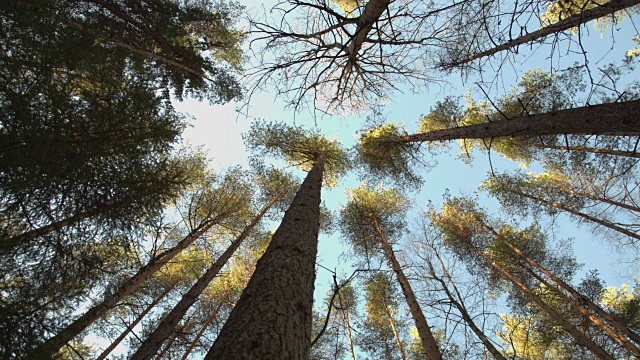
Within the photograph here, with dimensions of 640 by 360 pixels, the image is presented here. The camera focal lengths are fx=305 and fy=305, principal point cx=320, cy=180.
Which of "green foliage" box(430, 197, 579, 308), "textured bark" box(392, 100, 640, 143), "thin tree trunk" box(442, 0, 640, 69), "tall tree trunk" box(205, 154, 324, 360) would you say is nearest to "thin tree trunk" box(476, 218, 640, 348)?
"green foliage" box(430, 197, 579, 308)

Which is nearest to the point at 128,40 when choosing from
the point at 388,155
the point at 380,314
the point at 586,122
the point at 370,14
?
the point at 370,14

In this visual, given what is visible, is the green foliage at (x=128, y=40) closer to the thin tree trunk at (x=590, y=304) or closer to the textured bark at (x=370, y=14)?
the textured bark at (x=370, y=14)

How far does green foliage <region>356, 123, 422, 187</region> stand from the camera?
32.2ft

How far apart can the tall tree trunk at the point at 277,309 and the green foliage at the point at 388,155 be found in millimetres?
7468

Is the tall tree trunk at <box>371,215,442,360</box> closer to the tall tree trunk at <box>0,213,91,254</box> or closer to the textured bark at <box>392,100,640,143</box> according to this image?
the textured bark at <box>392,100,640,143</box>

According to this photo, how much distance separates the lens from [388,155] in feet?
33.4

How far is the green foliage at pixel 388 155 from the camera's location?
9.82 m

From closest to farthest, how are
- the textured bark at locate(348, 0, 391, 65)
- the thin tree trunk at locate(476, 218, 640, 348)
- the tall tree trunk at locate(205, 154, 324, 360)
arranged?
the tall tree trunk at locate(205, 154, 324, 360) → the textured bark at locate(348, 0, 391, 65) → the thin tree trunk at locate(476, 218, 640, 348)

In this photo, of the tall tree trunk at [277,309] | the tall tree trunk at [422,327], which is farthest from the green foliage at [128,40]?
the tall tree trunk at [422,327]

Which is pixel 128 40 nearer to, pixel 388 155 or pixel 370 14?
pixel 370 14

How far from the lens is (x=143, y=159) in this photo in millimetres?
4387

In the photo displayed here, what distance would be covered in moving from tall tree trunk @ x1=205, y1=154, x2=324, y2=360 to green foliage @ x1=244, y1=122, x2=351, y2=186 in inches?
308

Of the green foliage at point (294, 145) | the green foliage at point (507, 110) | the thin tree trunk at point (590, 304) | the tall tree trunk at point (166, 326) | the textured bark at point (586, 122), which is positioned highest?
the green foliage at point (507, 110)

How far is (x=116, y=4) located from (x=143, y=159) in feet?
15.5
